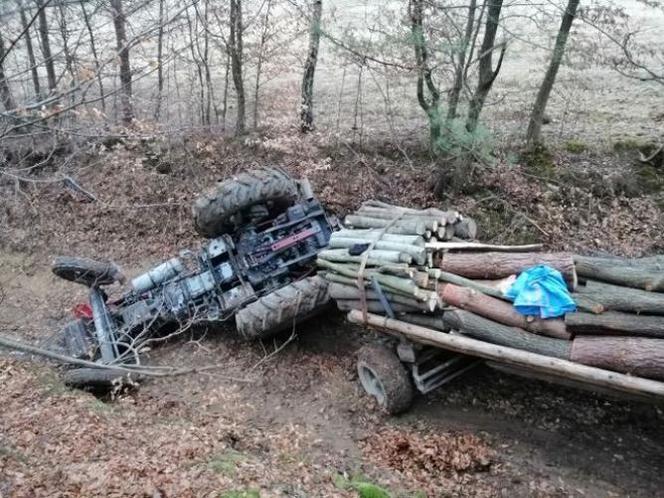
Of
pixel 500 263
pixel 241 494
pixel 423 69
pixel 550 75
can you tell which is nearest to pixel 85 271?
pixel 241 494

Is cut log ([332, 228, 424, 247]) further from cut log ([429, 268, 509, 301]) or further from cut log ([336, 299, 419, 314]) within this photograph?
cut log ([336, 299, 419, 314])

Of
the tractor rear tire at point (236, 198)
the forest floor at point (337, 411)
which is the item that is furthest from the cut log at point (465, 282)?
the tractor rear tire at point (236, 198)

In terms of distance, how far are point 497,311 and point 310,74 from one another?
8.24m

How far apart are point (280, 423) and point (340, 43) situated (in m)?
6.88

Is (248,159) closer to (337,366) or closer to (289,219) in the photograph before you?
(289,219)

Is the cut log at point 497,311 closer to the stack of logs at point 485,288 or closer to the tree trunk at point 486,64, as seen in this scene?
the stack of logs at point 485,288

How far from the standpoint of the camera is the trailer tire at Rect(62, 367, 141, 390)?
7.30 meters

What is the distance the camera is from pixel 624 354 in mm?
4926

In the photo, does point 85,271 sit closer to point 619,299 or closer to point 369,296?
point 369,296

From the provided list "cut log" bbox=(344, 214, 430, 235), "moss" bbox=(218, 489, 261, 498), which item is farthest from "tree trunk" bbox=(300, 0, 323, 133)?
"moss" bbox=(218, 489, 261, 498)

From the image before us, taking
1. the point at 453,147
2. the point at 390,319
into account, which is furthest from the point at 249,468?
the point at 453,147

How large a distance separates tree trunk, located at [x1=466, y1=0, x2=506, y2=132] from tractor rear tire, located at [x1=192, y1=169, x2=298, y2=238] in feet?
12.2

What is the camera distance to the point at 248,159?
1252cm

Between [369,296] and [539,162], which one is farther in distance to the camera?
[539,162]
